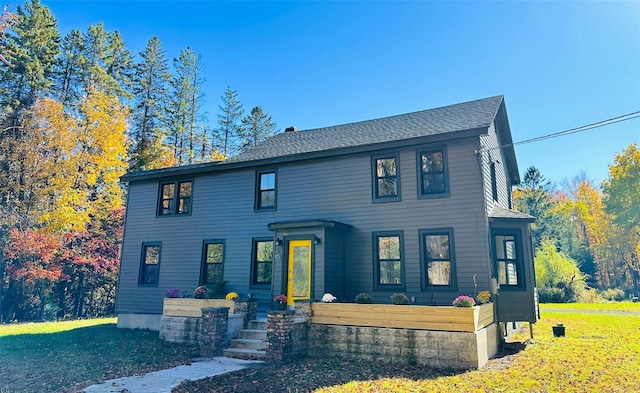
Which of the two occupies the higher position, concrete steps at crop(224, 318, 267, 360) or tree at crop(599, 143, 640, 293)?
tree at crop(599, 143, 640, 293)

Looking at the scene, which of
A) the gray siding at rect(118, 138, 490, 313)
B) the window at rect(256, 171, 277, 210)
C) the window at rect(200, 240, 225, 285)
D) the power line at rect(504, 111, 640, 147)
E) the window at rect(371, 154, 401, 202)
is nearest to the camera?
the power line at rect(504, 111, 640, 147)

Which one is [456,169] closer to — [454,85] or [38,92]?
[454,85]

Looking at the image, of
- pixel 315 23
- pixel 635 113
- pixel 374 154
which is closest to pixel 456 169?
pixel 374 154

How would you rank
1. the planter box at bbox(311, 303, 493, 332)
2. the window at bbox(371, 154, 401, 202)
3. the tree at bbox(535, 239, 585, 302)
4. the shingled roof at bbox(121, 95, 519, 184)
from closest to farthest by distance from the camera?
the planter box at bbox(311, 303, 493, 332), the shingled roof at bbox(121, 95, 519, 184), the window at bbox(371, 154, 401, 202), the tree at bbox(535, 239, 585, 302)

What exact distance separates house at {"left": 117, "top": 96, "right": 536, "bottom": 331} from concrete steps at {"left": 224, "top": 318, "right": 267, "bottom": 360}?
4.84 ft

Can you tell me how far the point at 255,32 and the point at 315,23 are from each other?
276 centimetres

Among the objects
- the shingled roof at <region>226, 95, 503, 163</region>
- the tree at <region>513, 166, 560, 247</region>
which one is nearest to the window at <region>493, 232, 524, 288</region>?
the shingled roof at <region>226, 95, 503, 163</region>

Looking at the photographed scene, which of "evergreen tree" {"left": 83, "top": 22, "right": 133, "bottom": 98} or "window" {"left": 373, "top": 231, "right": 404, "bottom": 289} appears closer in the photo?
"window" {"left": 373, "top": 231, "right": 404, "bottom": 289}

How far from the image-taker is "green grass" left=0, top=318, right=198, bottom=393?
6.61m

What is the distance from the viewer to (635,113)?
7.23m

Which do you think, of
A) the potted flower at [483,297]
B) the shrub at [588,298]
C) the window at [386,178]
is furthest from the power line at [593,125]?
the shrub at [588,298]

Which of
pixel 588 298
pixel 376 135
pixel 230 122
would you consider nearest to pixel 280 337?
pixel 376 135

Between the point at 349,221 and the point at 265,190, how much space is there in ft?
10.6

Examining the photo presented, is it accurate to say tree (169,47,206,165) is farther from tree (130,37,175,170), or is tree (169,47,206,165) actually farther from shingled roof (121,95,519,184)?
shingled roof (121,95,519,184)
